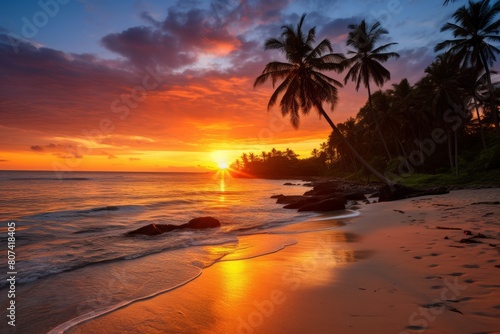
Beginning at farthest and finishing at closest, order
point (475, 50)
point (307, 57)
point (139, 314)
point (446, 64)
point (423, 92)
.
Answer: point (423, 92) < point (446, 64) < point (475, 50) < point (307, 57) < point (139, 314)

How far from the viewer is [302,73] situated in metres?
20.8

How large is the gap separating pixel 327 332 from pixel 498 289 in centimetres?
243

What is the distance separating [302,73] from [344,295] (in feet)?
62.9

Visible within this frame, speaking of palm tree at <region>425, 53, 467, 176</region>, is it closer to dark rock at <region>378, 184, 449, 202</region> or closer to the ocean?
dark rock at <region>378, 184, 449, 202</region>

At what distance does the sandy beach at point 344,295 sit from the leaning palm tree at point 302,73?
51.9 ft

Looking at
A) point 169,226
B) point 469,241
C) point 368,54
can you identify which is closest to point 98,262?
point 169,226

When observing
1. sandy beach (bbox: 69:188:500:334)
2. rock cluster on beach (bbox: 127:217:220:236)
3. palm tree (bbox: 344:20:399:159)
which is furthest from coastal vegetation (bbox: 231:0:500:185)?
sandy beach (bbox: 69:188:500:334)

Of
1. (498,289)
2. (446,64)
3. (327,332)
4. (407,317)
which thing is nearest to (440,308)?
(407,317)

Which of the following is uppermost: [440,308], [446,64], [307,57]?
[446,64]

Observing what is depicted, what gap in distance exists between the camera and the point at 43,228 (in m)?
12.8

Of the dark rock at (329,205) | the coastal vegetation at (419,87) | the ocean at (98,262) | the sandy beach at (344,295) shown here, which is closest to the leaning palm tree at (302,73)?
the coastal vegetation at (419,87)

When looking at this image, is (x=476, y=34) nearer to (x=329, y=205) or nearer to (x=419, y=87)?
(x=419, y=87)

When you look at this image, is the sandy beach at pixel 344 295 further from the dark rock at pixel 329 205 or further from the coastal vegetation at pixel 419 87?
the coastal vegetation at pixel 419 87

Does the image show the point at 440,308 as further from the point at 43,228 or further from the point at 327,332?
the point at 43,228
